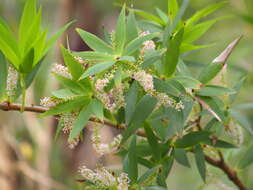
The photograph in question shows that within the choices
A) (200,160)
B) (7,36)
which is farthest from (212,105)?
(7,36)

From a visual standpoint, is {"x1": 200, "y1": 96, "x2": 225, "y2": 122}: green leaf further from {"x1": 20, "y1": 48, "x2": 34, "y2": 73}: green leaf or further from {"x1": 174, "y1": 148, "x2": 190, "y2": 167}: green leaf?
{"x1": 20, "y1": 48, "x2": 34, "y2": 73}: green leaf

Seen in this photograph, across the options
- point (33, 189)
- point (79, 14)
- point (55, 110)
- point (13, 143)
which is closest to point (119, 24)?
point (55, 110)

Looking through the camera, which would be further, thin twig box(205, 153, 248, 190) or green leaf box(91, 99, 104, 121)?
thin twig box(205, 153, 248, 190)

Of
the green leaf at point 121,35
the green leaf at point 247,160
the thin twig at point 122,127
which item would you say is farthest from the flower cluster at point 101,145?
the green leaf at point 247,160

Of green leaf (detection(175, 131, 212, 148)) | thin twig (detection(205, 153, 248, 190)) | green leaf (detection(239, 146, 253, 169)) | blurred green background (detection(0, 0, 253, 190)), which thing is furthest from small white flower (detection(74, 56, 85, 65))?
blurred green background (detection(0, 0, 253, 190))

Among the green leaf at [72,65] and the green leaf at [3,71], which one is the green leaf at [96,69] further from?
the green leaf at [3,71]

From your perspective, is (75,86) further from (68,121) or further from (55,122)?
(55,122)
